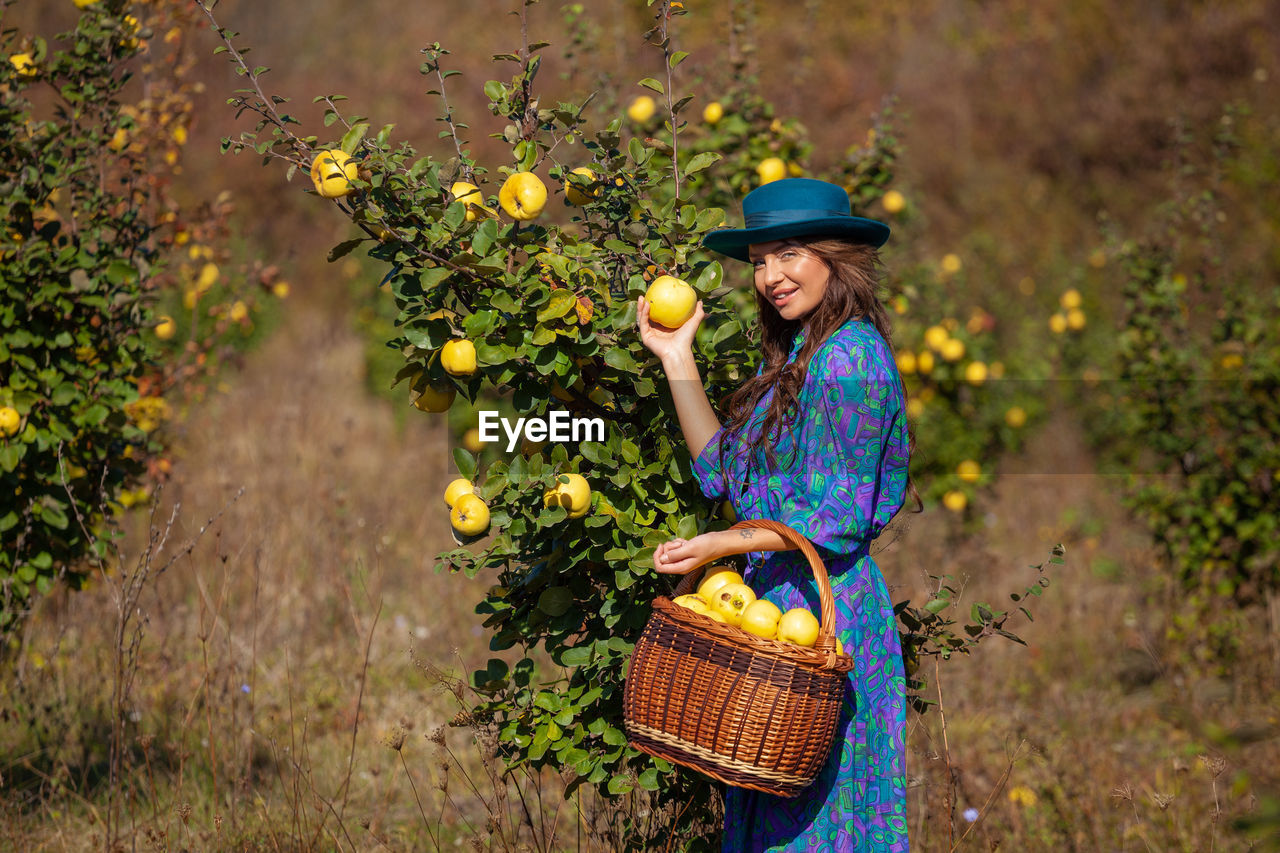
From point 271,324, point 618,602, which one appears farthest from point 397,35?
point 618,602

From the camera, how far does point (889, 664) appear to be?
183 cm

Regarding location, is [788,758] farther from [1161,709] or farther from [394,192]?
[1161,709]

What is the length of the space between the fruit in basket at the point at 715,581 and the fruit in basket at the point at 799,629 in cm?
17

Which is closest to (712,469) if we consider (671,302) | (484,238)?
(671,302)

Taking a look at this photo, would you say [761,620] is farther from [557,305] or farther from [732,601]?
[557,305]

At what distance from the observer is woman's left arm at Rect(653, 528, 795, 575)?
1661 millimetres

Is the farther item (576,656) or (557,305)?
(576,656)

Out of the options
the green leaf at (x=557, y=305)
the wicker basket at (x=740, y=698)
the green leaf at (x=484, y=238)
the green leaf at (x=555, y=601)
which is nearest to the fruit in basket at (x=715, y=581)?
the wicker basket at (x=740, y=698)

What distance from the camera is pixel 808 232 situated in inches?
73.3

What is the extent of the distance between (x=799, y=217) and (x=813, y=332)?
0.67ft

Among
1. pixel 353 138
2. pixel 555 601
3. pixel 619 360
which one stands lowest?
pixel 555 601

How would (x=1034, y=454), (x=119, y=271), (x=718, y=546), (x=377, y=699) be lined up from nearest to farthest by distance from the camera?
(x=718, y=546), (x=119, y=271), (x=377, y=699), (x=1034, y=454)

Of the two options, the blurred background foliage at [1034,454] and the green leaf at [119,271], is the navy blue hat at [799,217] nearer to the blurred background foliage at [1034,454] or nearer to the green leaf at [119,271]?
the blurred background foliage at [1034,454]

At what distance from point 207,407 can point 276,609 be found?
100 inches
